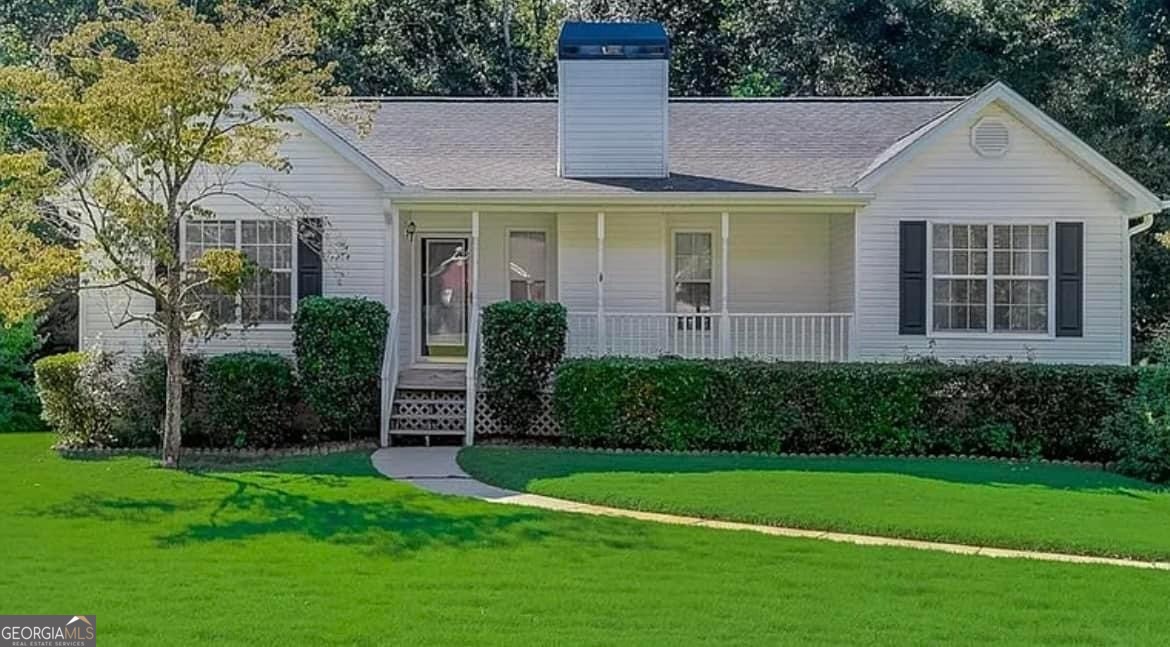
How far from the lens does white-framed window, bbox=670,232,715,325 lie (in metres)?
16.0

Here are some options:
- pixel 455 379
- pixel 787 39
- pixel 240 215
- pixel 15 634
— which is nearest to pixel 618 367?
pixel 455 379

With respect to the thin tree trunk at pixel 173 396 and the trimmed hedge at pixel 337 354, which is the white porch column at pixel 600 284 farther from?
the thin tree trunk at pixel 173 396

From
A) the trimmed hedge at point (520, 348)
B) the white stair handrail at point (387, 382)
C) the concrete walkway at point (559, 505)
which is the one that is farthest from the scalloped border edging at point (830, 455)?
the white stair handrail at point (387, 382)

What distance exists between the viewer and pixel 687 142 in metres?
17.2

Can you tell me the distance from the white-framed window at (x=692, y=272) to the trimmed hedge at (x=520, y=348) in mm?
2702

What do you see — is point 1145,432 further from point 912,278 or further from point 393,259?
point 393,259

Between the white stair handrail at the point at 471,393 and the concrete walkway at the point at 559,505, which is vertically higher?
the white stair handrail at the point at 471,393

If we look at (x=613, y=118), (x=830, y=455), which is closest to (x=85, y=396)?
(x=613, y=118)

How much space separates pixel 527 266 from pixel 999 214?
6.51 m

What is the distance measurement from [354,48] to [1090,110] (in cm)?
1807

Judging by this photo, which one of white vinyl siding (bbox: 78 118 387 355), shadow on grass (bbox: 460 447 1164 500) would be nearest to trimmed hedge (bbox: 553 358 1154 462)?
shadow on grass (bbox: 460 447 1164 500)

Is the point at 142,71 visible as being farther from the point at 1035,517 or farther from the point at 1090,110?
the point at 1090,110

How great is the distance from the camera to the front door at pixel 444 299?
52.3ft

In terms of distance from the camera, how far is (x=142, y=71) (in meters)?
11.0
